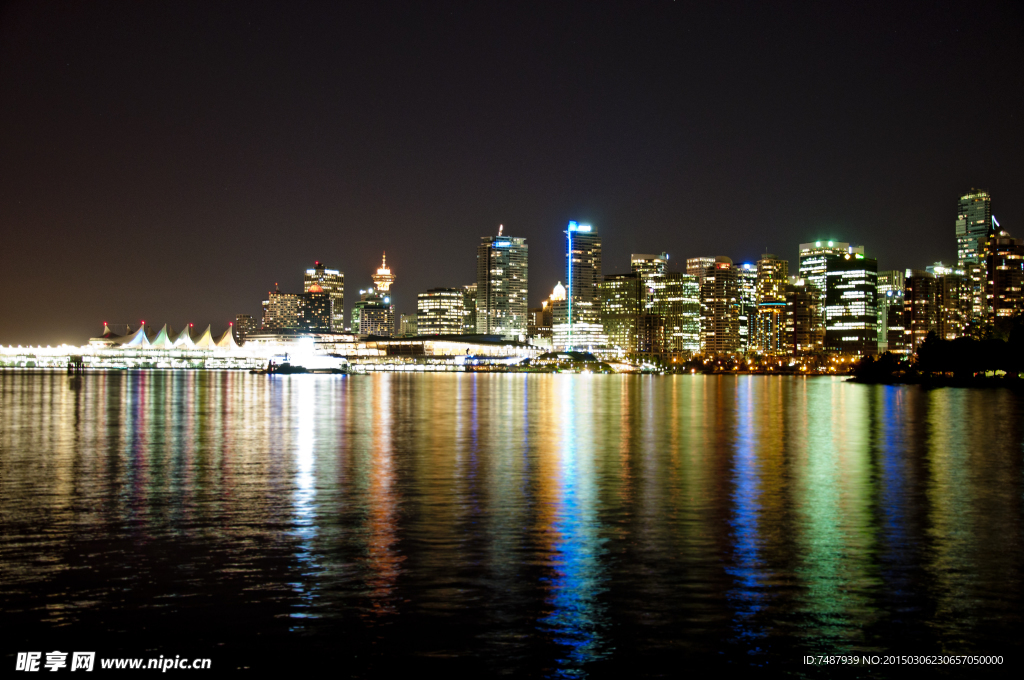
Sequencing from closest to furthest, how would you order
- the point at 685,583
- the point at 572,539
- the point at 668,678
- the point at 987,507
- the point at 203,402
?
the point at 668,678 < the point at 685,583 < the point at 572,539 < the point at 987,507 < the point at 203,402

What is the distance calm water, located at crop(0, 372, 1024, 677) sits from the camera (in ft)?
38.2

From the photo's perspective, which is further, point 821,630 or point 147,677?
point 821,630

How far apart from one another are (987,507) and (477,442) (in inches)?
835

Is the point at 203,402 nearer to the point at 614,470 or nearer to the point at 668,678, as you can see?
the point at 614,470


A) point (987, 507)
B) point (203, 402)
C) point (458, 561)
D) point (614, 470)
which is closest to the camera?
point (458, 561)

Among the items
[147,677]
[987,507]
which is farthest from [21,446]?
[987,507]

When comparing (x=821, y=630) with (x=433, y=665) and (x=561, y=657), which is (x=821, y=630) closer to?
(x=561, y=657)

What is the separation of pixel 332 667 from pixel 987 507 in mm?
18307

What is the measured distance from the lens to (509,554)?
16.7 metres

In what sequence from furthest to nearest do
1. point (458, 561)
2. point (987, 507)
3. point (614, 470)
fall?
point (614, 470) → point (987, 507) → point (458, 561)

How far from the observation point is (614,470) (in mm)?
28891

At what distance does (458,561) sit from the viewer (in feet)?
52.9

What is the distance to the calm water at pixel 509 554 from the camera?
38.2ft

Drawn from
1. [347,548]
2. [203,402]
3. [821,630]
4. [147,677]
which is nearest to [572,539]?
[347,548]
